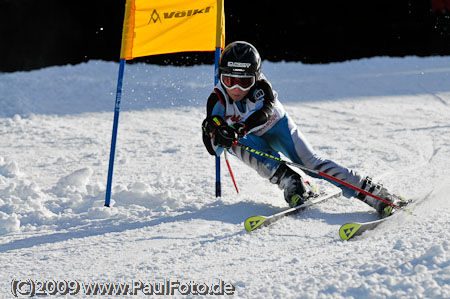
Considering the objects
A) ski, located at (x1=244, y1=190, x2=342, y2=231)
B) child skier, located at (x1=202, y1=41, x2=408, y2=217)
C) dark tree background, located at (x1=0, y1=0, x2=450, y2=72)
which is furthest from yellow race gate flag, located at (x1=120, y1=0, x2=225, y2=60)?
dark tree background, located at (x1=0, y1=0, x2=450, y2=72)

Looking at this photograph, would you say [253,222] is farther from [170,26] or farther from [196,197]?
[170,26]

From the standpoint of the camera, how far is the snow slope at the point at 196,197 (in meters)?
2.72

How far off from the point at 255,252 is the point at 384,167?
8.09 feet

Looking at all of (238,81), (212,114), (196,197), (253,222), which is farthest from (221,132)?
(196,197)

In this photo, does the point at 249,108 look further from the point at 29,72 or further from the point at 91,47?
the point at 91,47

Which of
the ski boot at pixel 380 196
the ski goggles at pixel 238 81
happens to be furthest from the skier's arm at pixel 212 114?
the ski boot at pixel 380 196

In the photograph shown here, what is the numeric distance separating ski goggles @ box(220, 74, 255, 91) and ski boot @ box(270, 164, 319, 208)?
0.62 meters

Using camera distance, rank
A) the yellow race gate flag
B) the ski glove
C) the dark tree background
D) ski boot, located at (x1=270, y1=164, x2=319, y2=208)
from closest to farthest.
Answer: the ski glove, ski boot, located at (x1=270, y1=164, x2=319, y2=208), the yellow race gate flag, the dark tree background

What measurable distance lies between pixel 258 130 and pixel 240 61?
1.86 feet

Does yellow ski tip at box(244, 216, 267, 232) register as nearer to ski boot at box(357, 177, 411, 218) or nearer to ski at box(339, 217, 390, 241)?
ski at box(339, 217, 390, 241)

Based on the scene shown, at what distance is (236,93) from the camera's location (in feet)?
12.5

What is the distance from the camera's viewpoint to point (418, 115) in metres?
7.25

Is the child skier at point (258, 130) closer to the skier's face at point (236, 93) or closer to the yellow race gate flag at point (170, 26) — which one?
the skier's face at point (236, 93)

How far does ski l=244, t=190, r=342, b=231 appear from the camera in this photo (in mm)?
3436
